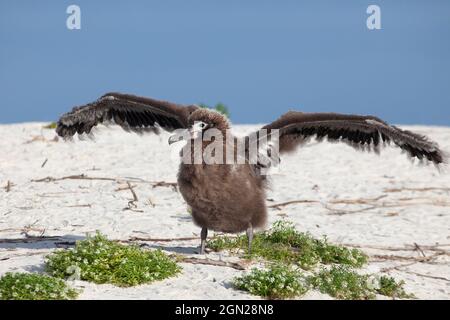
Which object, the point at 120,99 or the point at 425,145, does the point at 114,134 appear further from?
the point at 425,145

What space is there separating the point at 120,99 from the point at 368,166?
1057 cm

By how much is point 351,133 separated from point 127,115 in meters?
3.52

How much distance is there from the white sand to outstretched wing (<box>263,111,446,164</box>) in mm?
959

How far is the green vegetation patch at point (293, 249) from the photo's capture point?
9352mm

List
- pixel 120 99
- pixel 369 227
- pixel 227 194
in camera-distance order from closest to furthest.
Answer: pixel 227 194, pixel 120 99, pixel 369 227

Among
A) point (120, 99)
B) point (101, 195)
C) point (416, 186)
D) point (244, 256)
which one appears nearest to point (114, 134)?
point (101, 195)

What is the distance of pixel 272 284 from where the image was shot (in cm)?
773

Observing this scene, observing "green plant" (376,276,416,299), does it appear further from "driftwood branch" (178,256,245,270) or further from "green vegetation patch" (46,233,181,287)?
"green vegetation patch" (46,233,181,287)

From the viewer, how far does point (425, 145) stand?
8961mm

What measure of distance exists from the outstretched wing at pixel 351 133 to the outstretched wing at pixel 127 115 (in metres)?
1.51

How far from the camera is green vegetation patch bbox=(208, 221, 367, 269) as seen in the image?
30.7 ft

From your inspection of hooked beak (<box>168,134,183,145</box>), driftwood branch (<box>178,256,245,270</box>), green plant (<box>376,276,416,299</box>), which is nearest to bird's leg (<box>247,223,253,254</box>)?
driftwood branch (<box>178,256,245,270</box>)
